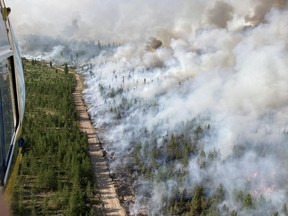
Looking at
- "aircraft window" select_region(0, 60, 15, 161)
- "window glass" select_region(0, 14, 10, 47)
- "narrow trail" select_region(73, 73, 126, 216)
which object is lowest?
"narrow trail" select_region(73, 73, 126, 216)

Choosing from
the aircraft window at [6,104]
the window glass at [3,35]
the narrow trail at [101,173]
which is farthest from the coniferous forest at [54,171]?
the window glass at [3,35]

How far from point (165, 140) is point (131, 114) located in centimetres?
2115

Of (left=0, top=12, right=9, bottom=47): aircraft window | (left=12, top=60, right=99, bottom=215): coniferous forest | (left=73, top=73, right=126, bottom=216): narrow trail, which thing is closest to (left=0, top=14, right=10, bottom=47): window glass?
(left=0, top=12, right=9, bottom=47): aircraft window

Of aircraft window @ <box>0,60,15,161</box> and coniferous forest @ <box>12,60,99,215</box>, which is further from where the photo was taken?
coniferous forest @ <box>12,60,99,215</box>

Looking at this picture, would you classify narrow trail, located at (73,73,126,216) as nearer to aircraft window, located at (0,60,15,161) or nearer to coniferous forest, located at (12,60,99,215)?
coniferous forest, located at (12,60,99,215)

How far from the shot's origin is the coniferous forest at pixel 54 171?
49.5 m

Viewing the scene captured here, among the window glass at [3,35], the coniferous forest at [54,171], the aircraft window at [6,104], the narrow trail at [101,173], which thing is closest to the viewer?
Result: the aircraft window at [6,104]

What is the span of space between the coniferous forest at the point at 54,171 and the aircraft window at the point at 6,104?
39633mm

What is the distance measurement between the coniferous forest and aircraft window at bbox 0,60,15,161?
3963cm

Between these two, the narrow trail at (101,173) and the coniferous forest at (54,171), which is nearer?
the coniferous forest at (54,171)

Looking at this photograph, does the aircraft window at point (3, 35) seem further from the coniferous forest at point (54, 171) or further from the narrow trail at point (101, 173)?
the narrow trail at point (101, 173)

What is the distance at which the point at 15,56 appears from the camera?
1049cm

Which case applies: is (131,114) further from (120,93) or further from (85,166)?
(85,166)

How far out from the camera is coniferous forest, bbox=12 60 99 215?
49.5 m
